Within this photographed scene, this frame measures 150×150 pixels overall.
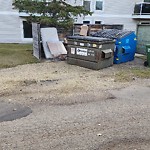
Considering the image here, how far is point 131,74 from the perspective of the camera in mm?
8430

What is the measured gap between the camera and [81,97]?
5.89 m

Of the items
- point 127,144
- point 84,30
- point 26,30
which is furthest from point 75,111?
point 26,30

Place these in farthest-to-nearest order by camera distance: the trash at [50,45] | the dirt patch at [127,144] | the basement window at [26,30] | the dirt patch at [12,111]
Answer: the basement window at [26,30] → the trash at [50,45] → the dirt patch at [12,111] → the dirt patch at [127,144]

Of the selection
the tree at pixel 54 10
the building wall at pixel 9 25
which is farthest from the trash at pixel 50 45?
the building wall at pixel 9 25

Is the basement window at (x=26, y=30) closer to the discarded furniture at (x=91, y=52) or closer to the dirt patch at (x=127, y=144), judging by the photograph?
the discarded furniture at (x=91, y=52)

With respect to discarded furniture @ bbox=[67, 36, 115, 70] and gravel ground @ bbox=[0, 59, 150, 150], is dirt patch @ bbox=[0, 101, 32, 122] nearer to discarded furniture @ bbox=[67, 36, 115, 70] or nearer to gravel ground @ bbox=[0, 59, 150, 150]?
gravel ground @ bbox=[0, 59, 150, 150]

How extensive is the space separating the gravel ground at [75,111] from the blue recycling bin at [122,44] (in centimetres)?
207

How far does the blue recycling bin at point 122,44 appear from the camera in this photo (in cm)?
1007

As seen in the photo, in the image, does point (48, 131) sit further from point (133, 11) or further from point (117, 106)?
point (133, 11)

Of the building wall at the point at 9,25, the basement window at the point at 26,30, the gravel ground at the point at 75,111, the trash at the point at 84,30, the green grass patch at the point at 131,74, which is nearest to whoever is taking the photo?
the gravel ground at the point at 75,111

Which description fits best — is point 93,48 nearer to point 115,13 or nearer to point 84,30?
point 84,30

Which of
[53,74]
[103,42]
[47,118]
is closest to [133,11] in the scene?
[103,42]

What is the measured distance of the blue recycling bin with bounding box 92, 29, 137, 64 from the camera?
1007 cm

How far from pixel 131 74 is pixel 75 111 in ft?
13.6
